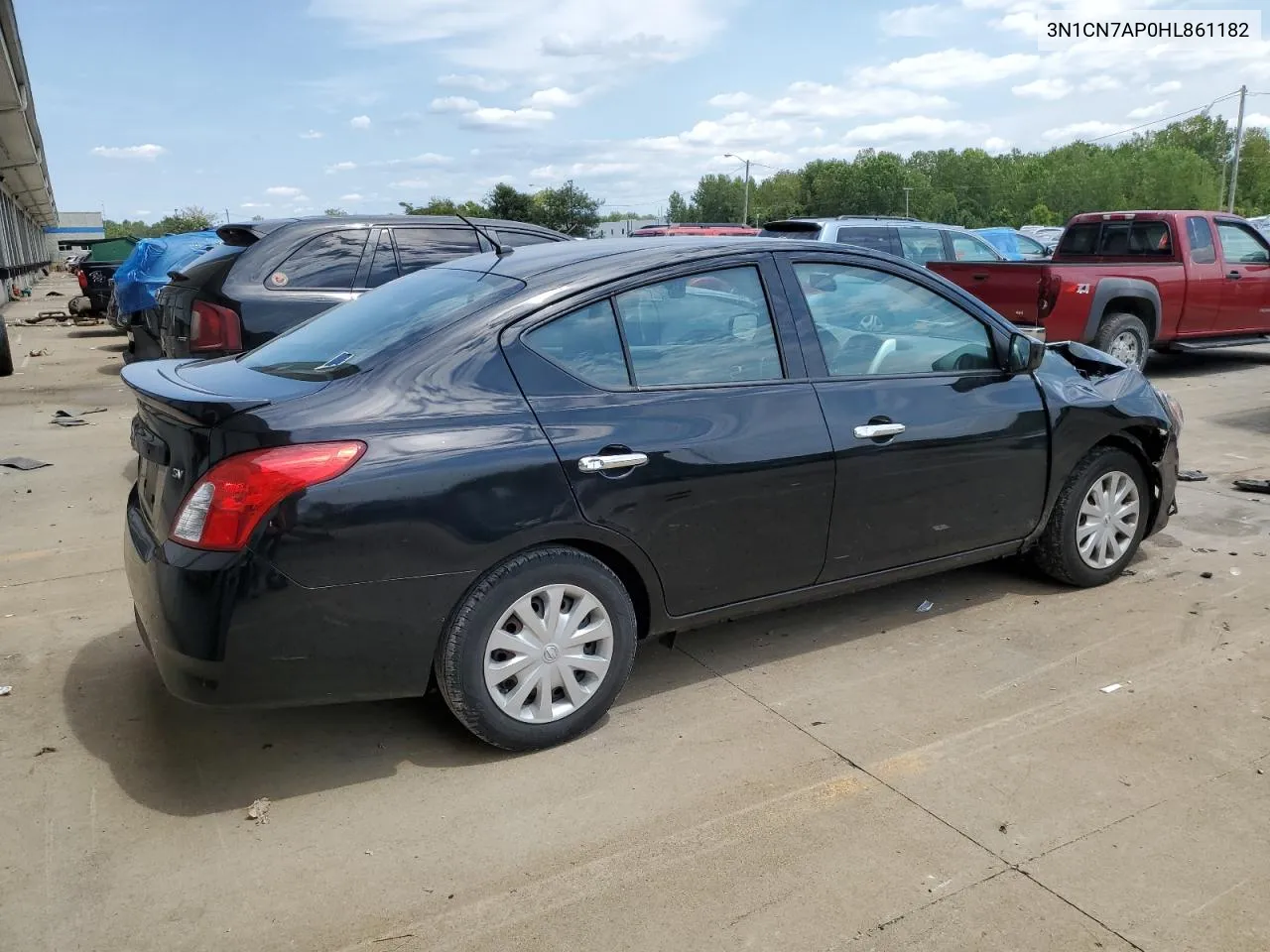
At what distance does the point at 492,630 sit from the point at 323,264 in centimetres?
459

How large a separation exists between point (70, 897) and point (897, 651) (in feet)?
10.0

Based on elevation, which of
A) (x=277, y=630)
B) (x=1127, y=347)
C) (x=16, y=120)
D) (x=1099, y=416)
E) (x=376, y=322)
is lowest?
(x=1127, y=347)

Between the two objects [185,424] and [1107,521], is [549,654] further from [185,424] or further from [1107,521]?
[1107,521]

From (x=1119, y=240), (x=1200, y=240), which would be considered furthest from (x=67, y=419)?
(x=1200, y=240)

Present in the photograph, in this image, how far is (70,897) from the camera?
276 centimetres

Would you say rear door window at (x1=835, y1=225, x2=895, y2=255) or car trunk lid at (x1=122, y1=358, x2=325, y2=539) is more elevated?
rear door window at (x1=835, y1=225, x2=895, y2=255)

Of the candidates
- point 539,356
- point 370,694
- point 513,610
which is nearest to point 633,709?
point 513,610

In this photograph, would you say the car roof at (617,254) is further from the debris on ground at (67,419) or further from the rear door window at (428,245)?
the debris on ground at (67,419)

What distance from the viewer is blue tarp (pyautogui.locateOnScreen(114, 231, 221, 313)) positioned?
41.4ft

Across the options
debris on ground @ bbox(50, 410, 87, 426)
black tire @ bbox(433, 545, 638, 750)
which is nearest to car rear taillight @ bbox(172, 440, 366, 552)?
black tire @ bbox(433, 545, 638, 750)

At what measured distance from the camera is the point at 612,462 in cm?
342

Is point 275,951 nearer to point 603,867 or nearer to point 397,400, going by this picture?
point 603,867

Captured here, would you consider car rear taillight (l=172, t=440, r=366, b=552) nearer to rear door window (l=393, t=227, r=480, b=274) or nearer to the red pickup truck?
rear door window (l=393, t=227, r=480, b=274)

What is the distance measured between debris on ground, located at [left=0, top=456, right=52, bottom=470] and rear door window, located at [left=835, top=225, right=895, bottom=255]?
8.08 meters
